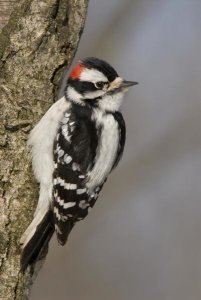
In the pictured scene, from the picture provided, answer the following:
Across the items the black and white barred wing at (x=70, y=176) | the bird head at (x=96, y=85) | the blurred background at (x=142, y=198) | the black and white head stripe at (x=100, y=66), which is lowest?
the blurred background at (x=142, y=198)

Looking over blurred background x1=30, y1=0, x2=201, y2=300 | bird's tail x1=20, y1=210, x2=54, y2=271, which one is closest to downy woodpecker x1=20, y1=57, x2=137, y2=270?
bird's tail x1=20, y1=210, x2=54, y2=271

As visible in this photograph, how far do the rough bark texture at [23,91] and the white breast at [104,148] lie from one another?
308 mm

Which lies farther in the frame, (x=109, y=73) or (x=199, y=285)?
(x=199, y=285)

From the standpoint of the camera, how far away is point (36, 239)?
4914mm

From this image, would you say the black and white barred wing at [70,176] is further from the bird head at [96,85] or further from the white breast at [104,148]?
the bird head at [96,85]

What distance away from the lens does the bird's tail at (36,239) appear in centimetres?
491

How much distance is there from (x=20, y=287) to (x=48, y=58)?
1240mm

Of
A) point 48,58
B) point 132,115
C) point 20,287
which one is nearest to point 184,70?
point 132,115

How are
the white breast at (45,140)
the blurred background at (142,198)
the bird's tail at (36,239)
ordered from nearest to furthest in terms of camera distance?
the bird's tail at (36,239) → the white breast at (45,140) → the blurred background at (142,198)

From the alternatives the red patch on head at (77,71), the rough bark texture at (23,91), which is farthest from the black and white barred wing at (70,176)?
the red patch on head at (77,71)

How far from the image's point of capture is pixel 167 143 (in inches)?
311

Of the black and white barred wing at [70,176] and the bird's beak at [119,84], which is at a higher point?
the bird's beak at [119,84]

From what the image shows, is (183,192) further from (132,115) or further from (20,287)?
(20,287)

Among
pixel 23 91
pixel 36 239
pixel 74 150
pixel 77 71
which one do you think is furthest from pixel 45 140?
→ pixel 36 239
